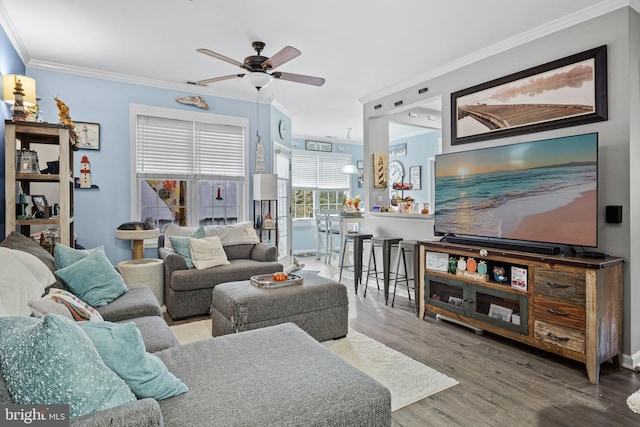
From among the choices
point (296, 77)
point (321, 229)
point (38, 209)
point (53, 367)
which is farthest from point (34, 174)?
point (321, 229)

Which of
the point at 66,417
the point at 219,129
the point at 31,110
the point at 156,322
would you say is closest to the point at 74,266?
the point at 156,322

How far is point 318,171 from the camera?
28.5 feet

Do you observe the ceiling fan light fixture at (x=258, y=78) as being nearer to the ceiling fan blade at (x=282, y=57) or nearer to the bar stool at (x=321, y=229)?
the ceiling fan blade at (x=282, y=57)

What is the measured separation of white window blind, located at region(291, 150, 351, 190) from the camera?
8414 millimetres

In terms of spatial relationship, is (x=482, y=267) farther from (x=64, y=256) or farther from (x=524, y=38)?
(x=64, y=256)

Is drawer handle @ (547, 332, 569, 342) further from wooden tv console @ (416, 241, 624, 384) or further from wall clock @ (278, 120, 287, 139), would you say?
wall clock @ (278, 120, 287, 139)

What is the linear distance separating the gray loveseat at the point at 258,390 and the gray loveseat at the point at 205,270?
5.84ft

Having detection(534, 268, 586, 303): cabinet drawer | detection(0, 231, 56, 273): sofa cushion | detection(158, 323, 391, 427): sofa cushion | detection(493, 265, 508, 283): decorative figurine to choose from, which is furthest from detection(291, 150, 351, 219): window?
detection(158, 323, 391, 427): sofa cushion

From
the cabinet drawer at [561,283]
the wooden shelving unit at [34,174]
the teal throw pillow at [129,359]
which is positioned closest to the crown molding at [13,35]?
the wooden shelving unit at [34,174]

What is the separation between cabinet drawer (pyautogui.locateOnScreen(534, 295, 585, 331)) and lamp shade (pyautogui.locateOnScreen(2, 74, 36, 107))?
4.59 metres

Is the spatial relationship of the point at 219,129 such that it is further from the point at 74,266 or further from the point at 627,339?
the point at 627,339

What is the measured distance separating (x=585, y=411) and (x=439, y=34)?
310 centimetres

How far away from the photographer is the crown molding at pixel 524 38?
276 centimetres

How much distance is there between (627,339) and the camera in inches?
106
